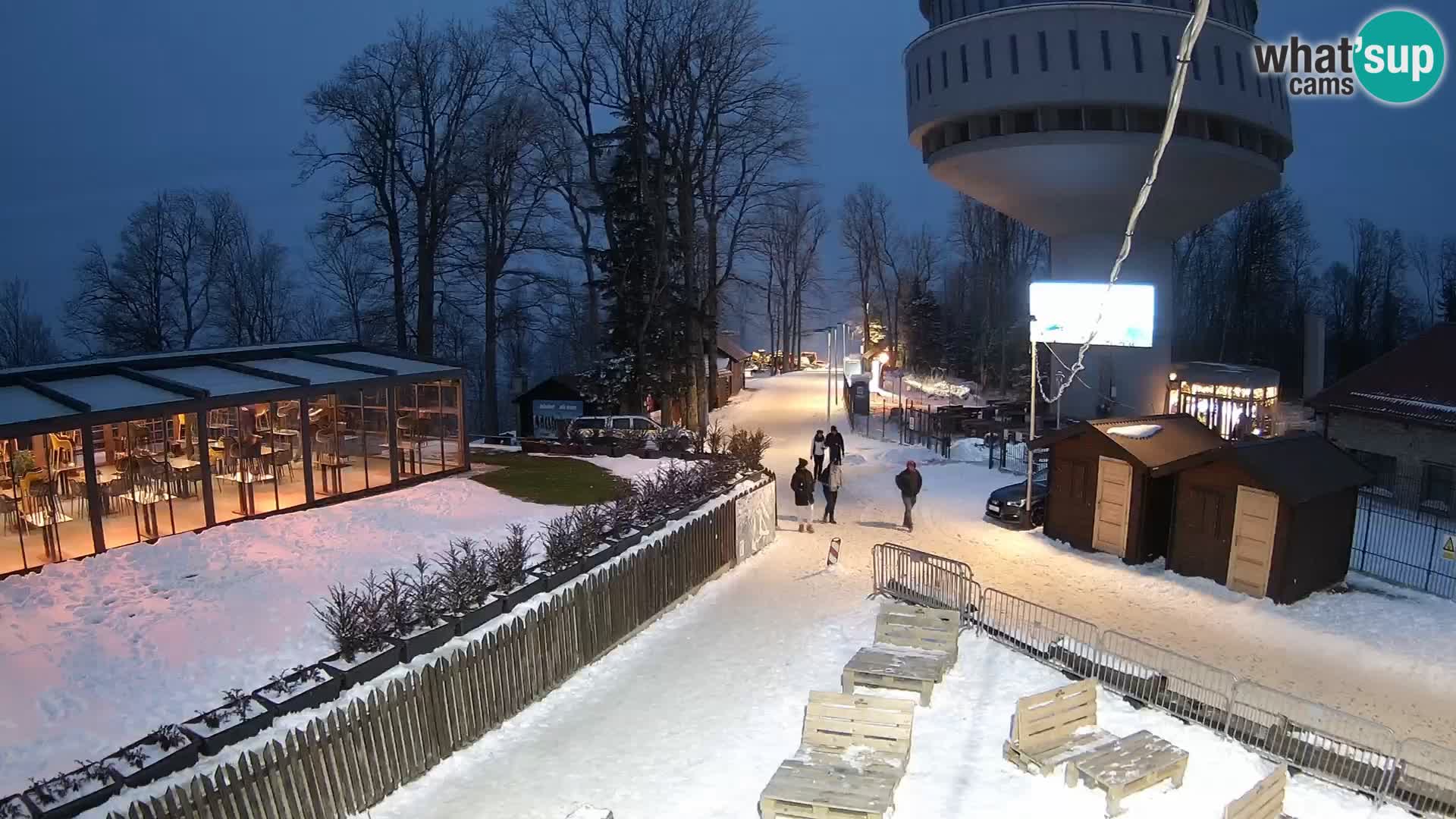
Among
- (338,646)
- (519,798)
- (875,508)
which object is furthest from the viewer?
(875,508)

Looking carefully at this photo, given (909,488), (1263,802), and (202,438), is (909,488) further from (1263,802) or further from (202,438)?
(202,438)

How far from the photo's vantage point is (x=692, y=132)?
3272 centimetres

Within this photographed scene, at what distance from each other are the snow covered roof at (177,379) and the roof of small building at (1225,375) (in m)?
29.1

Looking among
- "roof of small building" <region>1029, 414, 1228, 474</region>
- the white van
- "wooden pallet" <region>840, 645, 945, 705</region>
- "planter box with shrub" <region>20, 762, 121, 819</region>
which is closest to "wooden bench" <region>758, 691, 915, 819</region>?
"wooden pallet" <region>840, 645, 945, 705</region>

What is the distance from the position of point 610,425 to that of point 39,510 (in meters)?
18.1

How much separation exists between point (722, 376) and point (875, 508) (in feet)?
92.8

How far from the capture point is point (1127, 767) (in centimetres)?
875

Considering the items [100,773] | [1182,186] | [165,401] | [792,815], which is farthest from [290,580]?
[1182,186]

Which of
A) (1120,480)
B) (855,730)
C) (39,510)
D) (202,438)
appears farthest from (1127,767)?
(39,510)

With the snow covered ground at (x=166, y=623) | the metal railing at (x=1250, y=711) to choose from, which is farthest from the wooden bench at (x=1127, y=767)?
the snow covered ground at (x=166, y=623)

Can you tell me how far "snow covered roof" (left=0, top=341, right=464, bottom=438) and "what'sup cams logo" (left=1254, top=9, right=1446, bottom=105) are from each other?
18.3 metres

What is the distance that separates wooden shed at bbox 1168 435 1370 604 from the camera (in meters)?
15.6

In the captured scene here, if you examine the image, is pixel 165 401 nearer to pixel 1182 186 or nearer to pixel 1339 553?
pixel 1339 553

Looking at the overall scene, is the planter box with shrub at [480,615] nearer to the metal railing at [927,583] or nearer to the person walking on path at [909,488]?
the metal railing at [927,583]
